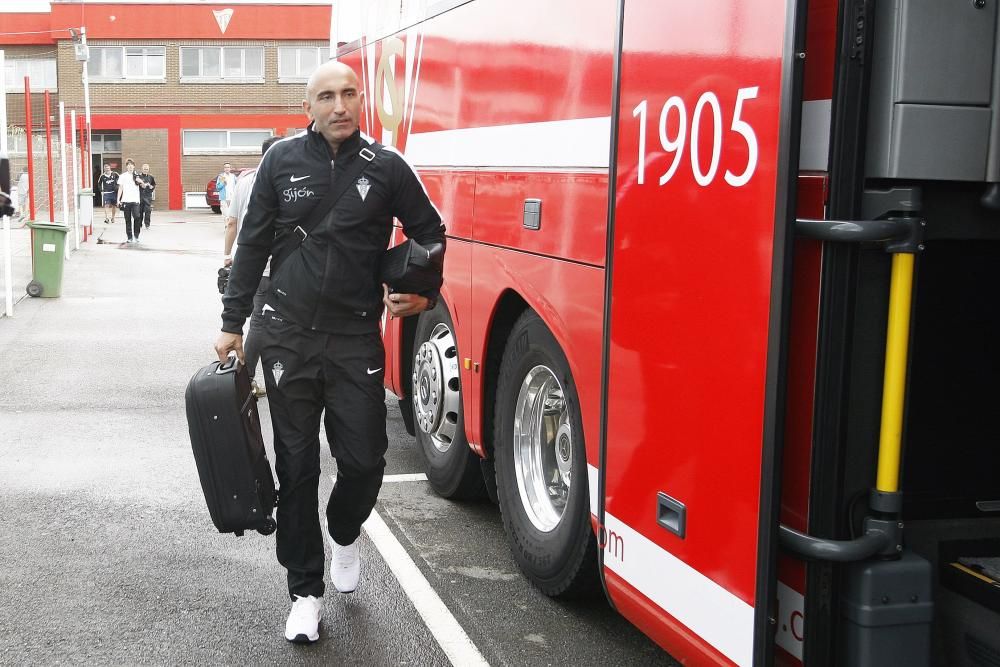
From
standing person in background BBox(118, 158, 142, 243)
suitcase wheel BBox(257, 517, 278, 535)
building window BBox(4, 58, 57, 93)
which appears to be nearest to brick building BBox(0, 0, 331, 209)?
building window BBox(4, 58, 57, 93)

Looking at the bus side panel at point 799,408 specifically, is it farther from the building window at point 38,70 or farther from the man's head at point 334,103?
the building window at point 38,70

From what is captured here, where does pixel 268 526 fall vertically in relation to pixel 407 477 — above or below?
above

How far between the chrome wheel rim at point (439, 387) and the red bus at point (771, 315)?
1259 mm

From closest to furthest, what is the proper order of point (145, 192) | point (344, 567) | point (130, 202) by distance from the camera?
point (344, 567)
point (130, 202)
point (145, 192)

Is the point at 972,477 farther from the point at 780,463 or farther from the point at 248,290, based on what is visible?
the point at 248,290

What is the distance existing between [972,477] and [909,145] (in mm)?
1497

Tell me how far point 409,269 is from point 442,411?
180 centimetres

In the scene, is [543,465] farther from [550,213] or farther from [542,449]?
[550,213]

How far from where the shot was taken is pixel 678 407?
127 inches

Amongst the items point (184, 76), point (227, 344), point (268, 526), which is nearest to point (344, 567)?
point (268, 526)

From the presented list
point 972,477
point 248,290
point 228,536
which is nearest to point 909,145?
point 972,477

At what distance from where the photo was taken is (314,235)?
428 centimetres

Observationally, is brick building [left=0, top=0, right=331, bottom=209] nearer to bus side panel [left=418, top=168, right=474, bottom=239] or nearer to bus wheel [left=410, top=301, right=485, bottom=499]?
bus wheel [left=410, top=301, right=485, bottom=499]

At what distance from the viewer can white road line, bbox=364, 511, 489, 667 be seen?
A: 4277 millimetres
